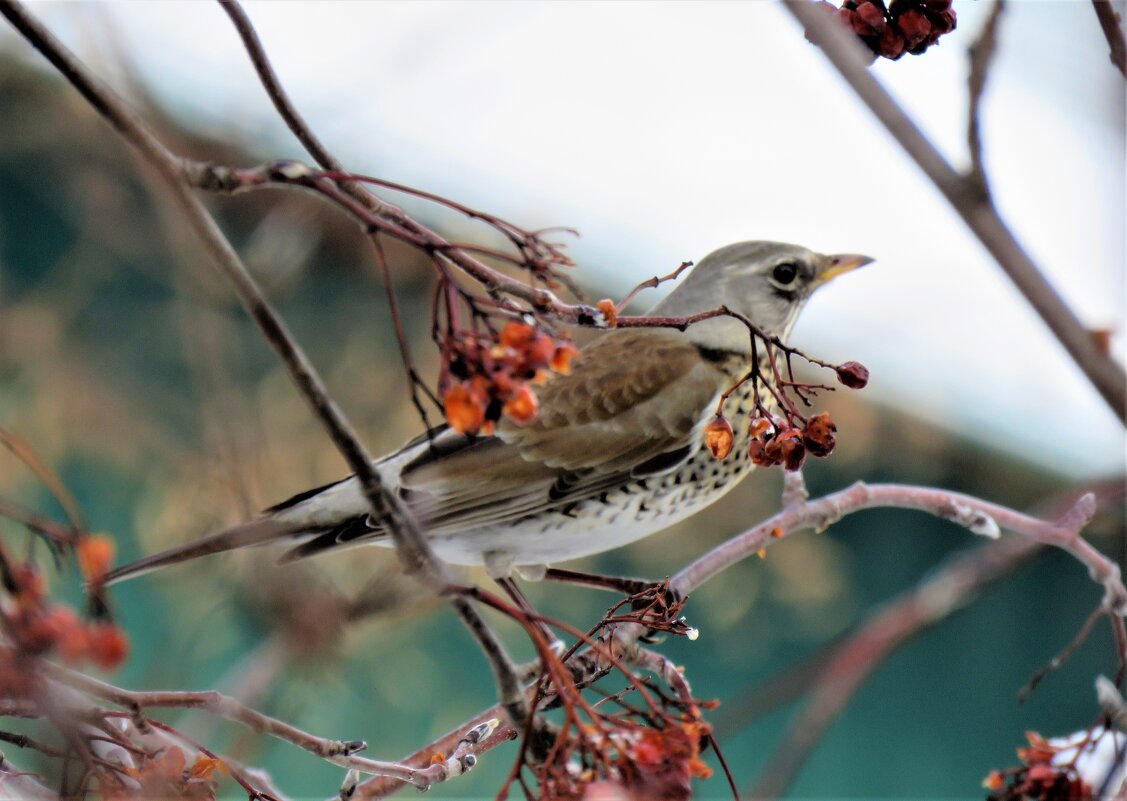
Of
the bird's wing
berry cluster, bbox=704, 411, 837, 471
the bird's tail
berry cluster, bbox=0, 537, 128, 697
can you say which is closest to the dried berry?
berry cluster, bbox=0, 537, 128, 697

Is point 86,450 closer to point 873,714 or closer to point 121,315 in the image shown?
point 121,315

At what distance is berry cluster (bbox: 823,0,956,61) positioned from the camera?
63 centimetres

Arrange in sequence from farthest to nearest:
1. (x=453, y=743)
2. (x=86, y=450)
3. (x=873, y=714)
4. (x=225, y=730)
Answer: (x=873, y=714) → (x=86, y=450) → (x=225, y=730) → (x=453, y=743)

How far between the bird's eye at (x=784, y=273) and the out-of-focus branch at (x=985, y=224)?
885 mm

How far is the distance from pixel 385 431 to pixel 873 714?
134 centimetres

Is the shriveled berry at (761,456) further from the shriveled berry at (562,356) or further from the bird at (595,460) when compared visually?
the bird at (595,460)

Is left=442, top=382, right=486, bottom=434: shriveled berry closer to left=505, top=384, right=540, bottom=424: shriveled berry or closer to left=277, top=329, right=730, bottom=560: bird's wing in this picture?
left=505, top=384, right=540, bottom=424: shriveled berry

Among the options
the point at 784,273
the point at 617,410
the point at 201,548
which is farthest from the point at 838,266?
the point at 201,548

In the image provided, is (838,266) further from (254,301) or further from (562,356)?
(254,301)

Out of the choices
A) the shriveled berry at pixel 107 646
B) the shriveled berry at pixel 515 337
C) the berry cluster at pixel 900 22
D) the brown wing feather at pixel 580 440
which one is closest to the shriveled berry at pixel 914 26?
the berry cluster at pixel 900 22

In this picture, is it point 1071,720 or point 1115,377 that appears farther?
point 1071,720

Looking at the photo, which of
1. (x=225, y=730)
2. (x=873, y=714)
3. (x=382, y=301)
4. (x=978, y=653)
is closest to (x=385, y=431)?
(x=382, y=301)

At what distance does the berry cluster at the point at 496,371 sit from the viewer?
52 cm

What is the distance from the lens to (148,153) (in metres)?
0.38
